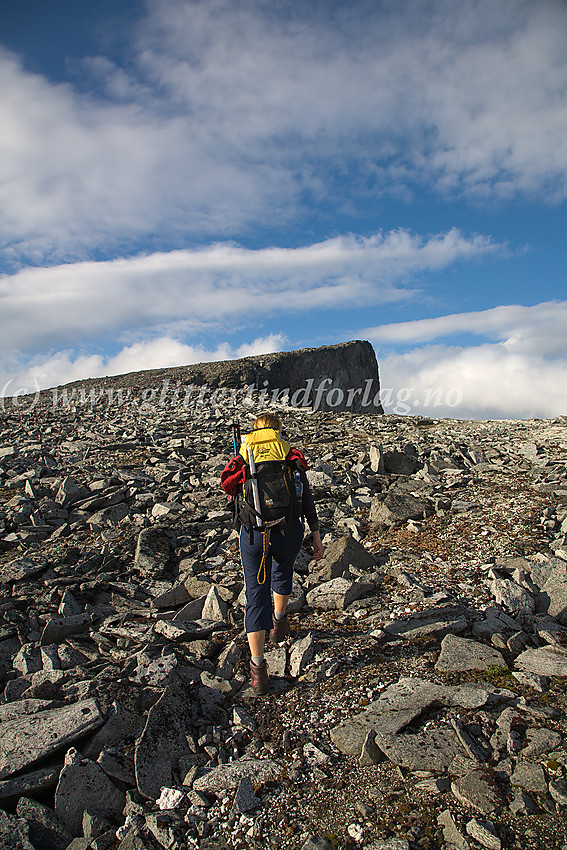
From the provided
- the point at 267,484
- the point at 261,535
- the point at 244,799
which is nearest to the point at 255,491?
the point at 267,484

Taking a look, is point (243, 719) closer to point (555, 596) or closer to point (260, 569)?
point (260, 569)

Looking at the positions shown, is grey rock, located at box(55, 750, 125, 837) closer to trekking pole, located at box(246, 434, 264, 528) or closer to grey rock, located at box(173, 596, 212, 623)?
trekking pole, located at box(246, 434, 264, 528)

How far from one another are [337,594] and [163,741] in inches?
103

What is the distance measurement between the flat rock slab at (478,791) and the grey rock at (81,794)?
210 cm

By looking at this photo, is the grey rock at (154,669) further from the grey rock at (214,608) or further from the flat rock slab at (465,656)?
the flat rock slab at (465,656)

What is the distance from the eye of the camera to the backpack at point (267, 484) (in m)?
4.40

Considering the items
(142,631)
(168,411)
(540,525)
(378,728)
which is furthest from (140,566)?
(168,411)

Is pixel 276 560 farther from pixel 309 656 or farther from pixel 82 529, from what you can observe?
pixel 82 529

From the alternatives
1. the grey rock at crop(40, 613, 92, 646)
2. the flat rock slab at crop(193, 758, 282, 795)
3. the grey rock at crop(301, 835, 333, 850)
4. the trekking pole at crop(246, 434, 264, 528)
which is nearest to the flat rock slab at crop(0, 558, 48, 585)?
the grey rock at crop(40, 613, 92, 646)

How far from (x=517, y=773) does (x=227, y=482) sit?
2.98 meters

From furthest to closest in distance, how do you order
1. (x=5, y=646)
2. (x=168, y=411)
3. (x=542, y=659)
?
1. (x=168, y=411)
2. (x=5, y=646)
3. (x=542, y=659)

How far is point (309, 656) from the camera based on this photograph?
15.0 ft

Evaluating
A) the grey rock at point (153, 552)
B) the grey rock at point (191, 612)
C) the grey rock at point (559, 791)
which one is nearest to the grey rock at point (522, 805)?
the grey rock at point (559, 791)

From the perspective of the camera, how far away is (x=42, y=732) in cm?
350
